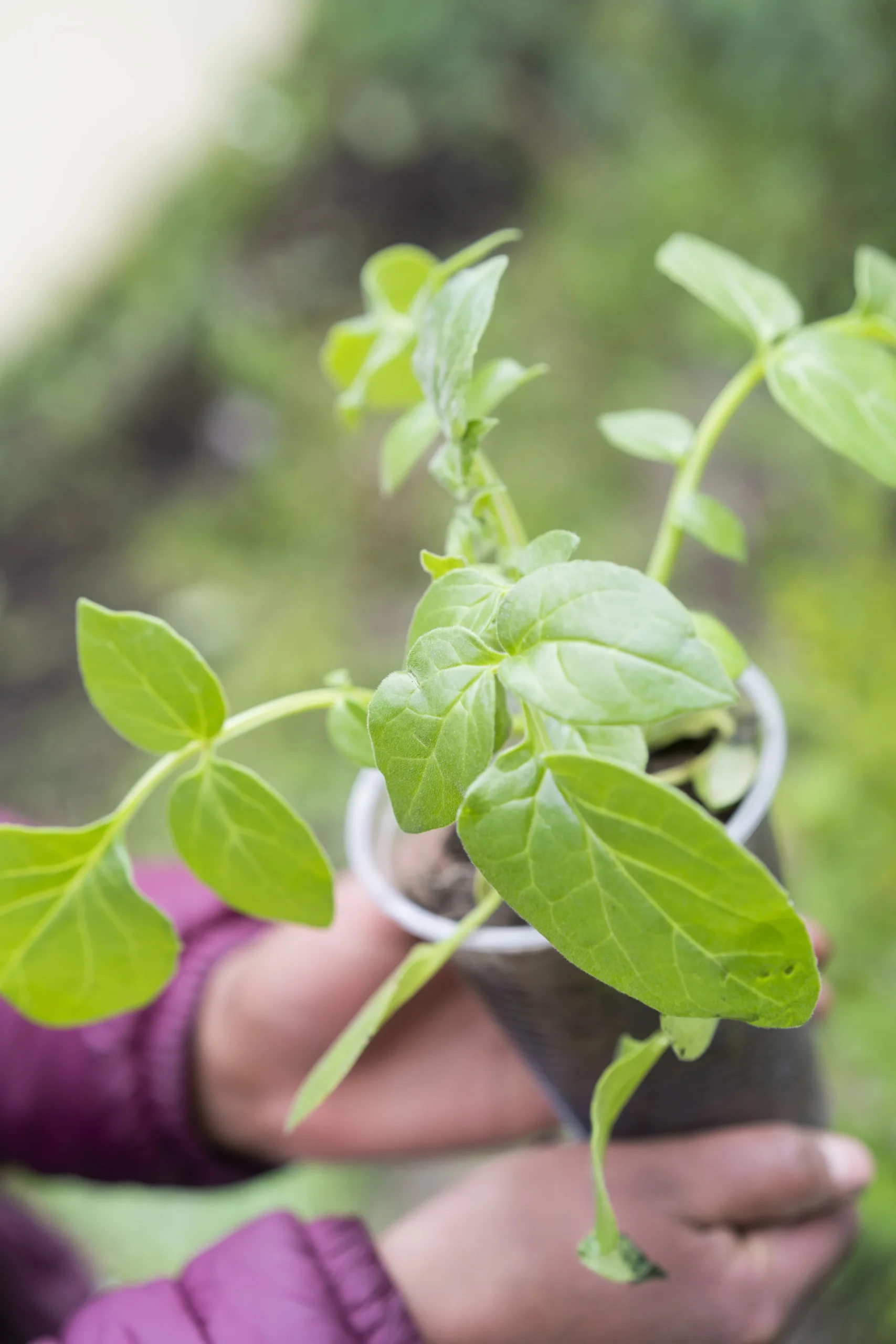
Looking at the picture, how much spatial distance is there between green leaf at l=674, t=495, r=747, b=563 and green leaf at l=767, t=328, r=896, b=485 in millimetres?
45

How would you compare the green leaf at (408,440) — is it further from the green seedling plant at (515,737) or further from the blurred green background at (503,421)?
the blurred green background at (503,421)

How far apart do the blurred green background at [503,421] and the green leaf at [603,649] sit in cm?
75

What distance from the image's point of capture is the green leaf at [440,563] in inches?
13.1

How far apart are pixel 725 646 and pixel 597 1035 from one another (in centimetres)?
18

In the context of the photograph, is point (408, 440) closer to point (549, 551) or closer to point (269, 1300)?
point (549, 551)

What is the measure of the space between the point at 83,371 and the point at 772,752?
149cm

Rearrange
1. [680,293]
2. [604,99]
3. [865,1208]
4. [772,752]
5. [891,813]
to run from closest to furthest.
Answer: [772,752] < [865,1208] < [891,813] < [680,293] < [604,99]

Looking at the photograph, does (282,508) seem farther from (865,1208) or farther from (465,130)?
(865,1208)

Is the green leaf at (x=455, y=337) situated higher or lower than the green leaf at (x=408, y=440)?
higher

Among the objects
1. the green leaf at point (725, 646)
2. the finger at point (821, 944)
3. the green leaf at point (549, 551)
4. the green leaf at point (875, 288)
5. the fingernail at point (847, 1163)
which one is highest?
the green leaf at point (875, 288)

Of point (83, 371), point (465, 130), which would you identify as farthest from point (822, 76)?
point (83, 371)

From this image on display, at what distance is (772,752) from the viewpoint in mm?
439

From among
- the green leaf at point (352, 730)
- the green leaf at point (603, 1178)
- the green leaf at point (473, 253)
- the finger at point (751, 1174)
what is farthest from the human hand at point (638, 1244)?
the green leaf at point (473, 253)

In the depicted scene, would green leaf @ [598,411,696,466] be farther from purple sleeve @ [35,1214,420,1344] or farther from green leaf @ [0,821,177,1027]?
purple sleeve @ [35,1214,420,1344]
